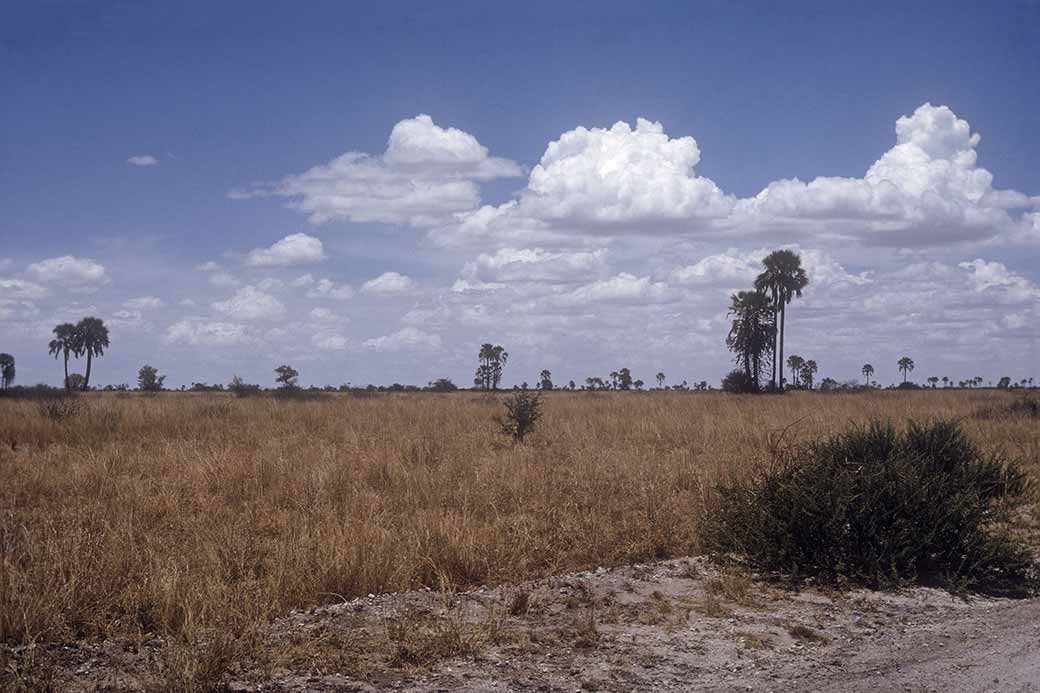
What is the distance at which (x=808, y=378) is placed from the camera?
86.2 meters

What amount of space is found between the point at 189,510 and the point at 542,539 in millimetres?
3962

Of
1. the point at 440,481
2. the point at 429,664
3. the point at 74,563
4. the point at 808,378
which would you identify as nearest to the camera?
the point at 429,664

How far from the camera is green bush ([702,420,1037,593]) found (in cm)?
802

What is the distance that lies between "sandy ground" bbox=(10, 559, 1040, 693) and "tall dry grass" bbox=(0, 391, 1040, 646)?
0.40 meters

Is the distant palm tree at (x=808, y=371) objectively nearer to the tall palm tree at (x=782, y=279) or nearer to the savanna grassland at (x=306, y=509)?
the tall palm tree at (x=782, y=279)

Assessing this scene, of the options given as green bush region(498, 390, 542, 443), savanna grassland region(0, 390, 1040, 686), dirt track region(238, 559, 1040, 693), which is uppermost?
green bush region(498, 390, 542, 443)

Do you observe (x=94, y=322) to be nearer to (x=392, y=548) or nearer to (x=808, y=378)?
(x=808, y=378)

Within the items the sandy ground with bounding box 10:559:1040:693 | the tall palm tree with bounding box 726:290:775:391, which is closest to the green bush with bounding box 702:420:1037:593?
the sandy ground with bounding box 10:559:1040:693

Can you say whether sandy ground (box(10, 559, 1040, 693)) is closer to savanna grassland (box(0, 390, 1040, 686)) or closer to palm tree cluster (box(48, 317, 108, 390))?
savanna grassland (box(0, 390, 1040, 686))

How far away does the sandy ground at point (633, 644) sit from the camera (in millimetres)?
5453

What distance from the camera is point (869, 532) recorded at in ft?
26.7

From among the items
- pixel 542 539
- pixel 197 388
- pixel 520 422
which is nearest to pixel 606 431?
pixel 520 422

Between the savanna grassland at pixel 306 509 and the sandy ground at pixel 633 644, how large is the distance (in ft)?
1.22

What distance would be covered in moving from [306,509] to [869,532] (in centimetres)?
565
